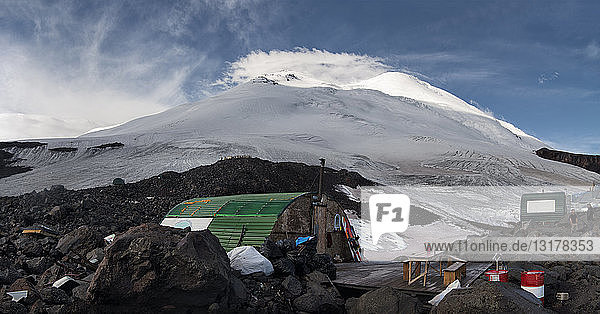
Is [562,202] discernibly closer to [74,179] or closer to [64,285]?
[64,285]

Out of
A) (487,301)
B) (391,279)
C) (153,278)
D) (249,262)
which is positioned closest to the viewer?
(487,301)

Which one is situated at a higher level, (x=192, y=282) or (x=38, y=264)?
(x=192, y=282)

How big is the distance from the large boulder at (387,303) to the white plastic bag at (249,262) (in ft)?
7.14

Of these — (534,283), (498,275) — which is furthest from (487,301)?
(498,275)

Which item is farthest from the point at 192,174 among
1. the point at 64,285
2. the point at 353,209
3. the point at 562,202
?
the point at 64,285

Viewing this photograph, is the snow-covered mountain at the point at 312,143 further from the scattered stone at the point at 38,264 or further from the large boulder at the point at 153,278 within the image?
the large boulder at the point at 153,278

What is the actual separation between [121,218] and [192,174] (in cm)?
1372

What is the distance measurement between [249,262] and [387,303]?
120 inches

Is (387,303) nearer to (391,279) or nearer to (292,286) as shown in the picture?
(292,286)

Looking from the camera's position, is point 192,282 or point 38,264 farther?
point 38,264

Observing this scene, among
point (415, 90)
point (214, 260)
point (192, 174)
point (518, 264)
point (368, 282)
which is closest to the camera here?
point (214, 260)

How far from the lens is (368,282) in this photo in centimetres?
1037

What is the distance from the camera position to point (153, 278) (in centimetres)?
736

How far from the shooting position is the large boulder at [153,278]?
741 cm
